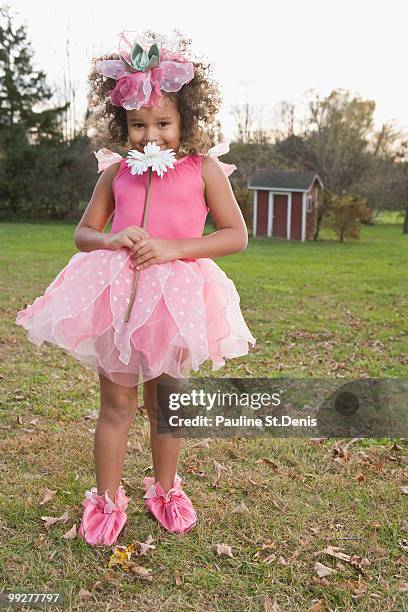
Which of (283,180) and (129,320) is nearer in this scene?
(129,320)

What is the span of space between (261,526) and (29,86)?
30210mm

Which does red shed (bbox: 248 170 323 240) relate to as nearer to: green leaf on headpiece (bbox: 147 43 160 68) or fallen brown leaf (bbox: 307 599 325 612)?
green leaf on headpiece (bbox: 147 43 160 68)

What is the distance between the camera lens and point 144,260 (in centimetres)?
235

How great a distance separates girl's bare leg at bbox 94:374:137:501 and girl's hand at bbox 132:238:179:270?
0.49 metres

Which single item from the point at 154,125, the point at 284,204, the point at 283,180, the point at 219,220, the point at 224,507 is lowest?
the point at 284,204

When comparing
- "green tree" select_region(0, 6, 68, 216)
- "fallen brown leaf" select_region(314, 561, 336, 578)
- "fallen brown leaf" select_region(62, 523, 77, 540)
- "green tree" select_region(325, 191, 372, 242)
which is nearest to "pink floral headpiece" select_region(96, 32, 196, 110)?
"fallen brown leaf" select_region(62, 523, 77, 540)

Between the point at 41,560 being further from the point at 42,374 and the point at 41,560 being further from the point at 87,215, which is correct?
the point at 42,374

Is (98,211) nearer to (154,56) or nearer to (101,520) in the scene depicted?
A: (154,56)

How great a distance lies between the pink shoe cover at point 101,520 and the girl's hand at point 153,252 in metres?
0.95

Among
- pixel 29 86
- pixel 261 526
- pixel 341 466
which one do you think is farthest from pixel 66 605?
pixel 29 86

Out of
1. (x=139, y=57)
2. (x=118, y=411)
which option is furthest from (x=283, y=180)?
(x=118, y=411)

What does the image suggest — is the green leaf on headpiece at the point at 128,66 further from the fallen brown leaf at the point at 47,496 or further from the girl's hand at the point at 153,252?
the fallen brown leaf at the point at 47,496

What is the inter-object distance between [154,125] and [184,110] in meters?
0.14

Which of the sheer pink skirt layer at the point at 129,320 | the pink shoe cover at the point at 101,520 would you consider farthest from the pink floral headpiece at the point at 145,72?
the pink shoe cover at the point at 101,520
